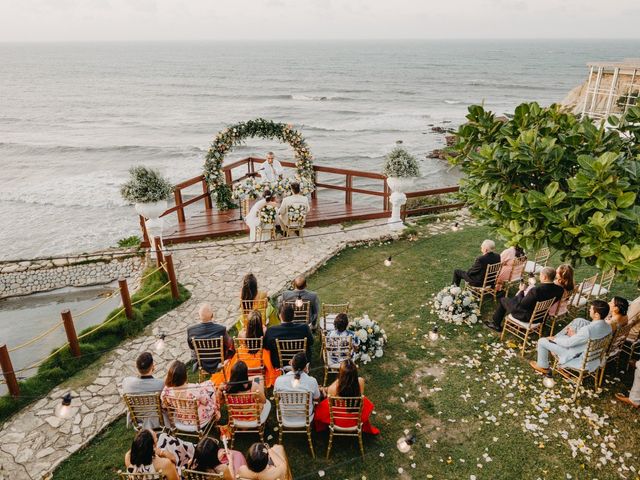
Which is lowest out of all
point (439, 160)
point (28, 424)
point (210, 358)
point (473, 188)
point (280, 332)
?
point (439, 160)

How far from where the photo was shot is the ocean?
22.8 m

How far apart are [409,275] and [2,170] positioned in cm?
3343

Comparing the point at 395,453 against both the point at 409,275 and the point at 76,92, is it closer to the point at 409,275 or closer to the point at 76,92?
the point at 409,275

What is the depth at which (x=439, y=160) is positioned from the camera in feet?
113

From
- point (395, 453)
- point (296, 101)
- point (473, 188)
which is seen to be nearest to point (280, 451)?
point (395, 453)

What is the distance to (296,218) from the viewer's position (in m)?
11.0

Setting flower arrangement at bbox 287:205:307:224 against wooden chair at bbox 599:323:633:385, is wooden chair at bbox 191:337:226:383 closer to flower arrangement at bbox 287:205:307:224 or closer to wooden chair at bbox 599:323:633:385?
flower arrangement at bbox 287:205:307:224

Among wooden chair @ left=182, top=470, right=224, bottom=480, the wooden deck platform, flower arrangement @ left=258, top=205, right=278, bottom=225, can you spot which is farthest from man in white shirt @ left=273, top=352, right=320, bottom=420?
the wooden deck platform

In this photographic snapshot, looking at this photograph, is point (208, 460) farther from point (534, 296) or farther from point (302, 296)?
point (534, 296)

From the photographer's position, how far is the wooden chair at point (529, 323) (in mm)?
6781

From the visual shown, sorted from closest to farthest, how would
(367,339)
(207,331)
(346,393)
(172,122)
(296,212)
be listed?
(346,393) → (207,331) → (367,339) → (296,212) → (172,122)

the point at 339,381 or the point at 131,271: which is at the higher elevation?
the point at 339,381

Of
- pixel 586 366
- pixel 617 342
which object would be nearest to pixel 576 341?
pixel 586 366

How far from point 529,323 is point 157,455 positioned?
5.68 meters
